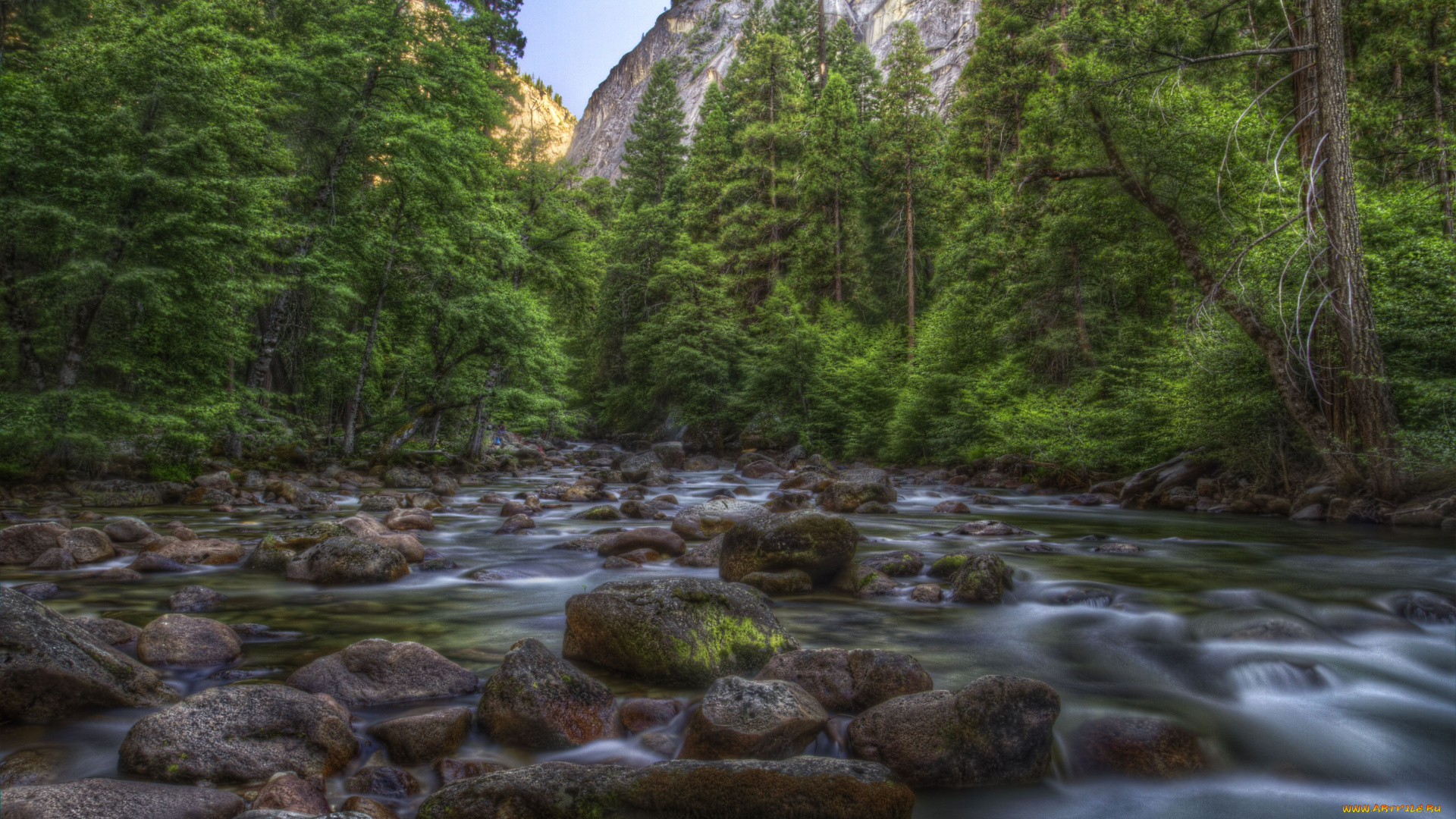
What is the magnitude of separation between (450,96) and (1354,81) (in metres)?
23.5

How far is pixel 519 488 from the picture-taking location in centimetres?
1733

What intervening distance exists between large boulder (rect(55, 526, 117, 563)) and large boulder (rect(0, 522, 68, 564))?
81mm

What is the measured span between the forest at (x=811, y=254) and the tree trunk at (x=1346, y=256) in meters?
0.05

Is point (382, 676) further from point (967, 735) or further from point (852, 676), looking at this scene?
point (967, 735)

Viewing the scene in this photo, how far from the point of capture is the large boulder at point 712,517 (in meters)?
9.58

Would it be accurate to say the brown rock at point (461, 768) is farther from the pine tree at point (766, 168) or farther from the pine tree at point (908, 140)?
the pine tree at point (766, 168)

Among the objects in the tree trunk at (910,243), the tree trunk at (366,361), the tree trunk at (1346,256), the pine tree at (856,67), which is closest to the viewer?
the tree trunk at (1346,256)

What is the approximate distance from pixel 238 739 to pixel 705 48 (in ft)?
346

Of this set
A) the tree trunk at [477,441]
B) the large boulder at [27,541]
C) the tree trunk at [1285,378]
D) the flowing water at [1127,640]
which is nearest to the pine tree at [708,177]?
the tree trunk at [477,441]

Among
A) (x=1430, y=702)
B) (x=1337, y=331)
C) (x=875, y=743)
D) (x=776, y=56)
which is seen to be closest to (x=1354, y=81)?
(x=1337, y=331)

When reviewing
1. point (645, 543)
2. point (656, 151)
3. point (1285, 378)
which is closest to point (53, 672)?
point (645, 543)

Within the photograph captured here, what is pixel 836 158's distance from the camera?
31.3 meters

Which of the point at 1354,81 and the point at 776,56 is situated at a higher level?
the point at 776,56

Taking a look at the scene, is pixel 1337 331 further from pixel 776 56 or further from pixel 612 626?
pixel 776 56
